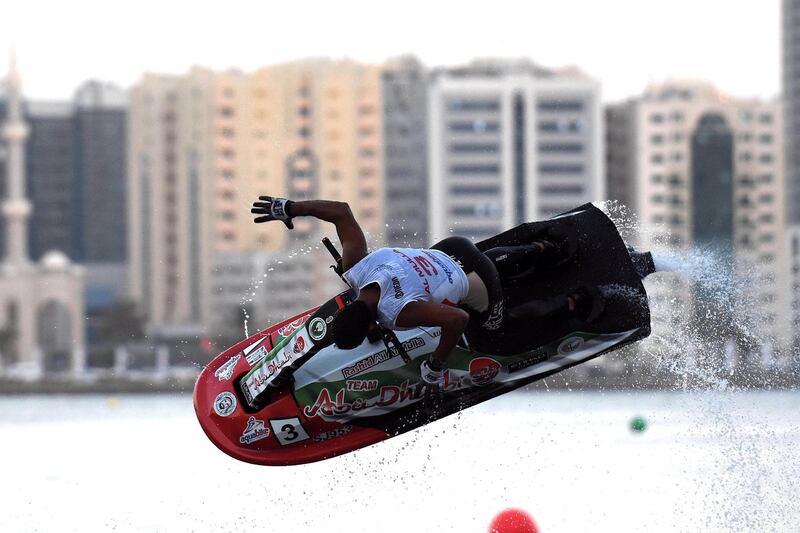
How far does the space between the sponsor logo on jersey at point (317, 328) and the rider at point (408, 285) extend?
0.27 m

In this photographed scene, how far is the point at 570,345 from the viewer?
11.7 meters

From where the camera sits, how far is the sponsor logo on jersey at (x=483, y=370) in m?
11.4

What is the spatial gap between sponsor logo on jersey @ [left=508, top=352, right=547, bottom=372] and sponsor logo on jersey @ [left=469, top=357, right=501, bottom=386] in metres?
0.13

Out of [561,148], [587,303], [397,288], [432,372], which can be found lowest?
[432,372]

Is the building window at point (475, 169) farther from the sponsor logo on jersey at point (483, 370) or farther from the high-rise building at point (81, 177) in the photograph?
the sponsor logo on jersey at point (483, 370)

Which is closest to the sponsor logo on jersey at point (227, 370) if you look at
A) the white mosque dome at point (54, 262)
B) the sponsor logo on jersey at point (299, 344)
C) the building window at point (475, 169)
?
the sponsor logo on jersey at point (299, 344)

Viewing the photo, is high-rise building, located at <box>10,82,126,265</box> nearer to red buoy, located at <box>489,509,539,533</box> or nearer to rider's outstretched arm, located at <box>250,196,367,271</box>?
red buoy, located at <box>489,509,539,533</box>

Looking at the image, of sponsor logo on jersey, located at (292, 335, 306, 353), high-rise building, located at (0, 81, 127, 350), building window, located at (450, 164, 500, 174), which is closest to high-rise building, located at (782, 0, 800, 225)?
building window, located at (450, 164, 500, 174)

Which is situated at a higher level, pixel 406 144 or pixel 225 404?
pixel 406 144

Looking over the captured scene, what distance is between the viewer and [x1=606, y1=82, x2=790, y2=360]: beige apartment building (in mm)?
106562

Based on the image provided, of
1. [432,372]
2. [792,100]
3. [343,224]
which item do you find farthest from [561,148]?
[343,224]

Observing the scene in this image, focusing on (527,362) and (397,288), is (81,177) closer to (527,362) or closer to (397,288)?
(527,362)

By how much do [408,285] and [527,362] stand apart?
1928mm

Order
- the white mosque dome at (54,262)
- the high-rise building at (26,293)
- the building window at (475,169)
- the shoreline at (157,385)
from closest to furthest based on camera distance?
the shoreline at (157,385) < the building window at (475,169) < the high-rise building at (26,293) < the white mosque dome at (54,262)
